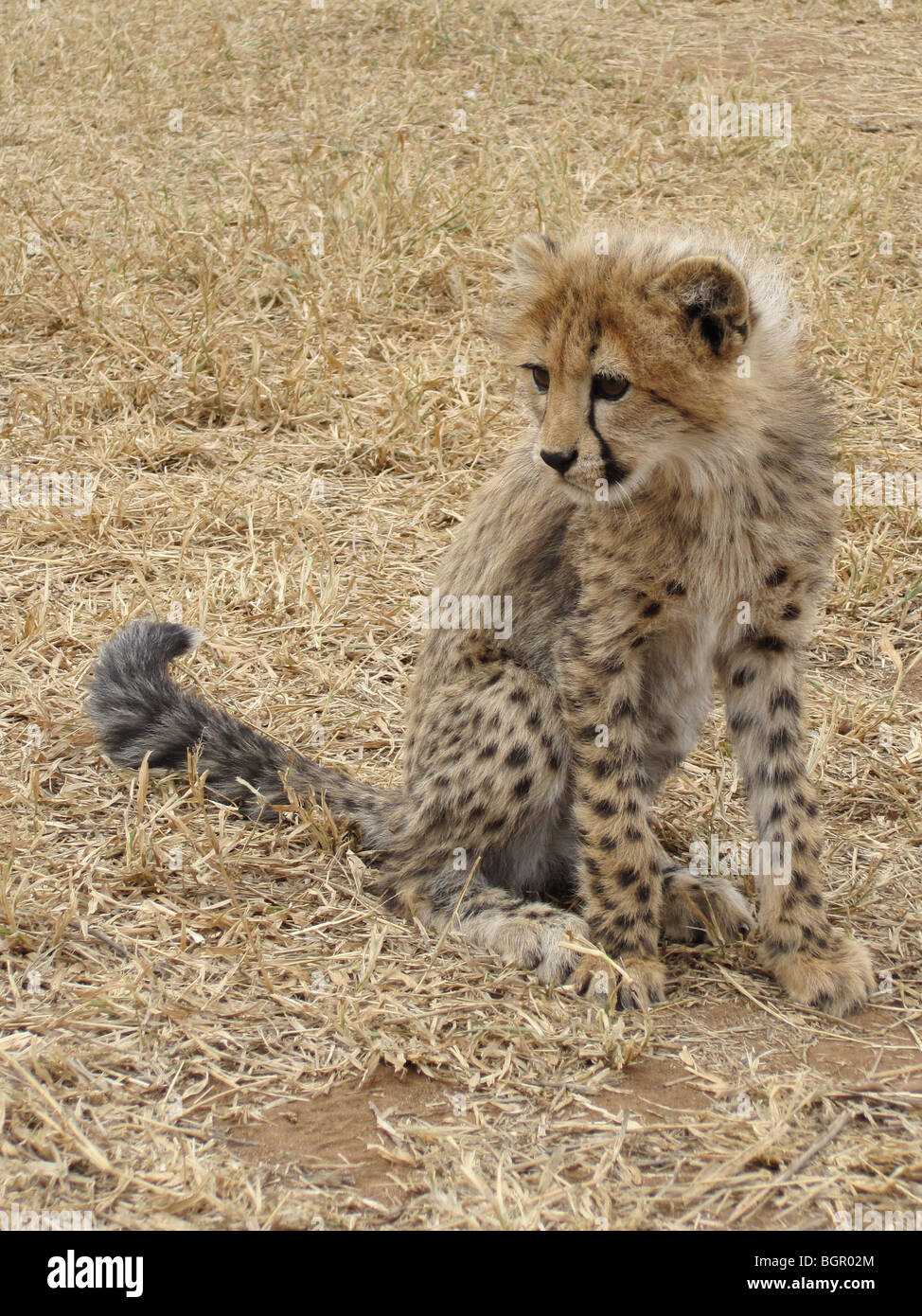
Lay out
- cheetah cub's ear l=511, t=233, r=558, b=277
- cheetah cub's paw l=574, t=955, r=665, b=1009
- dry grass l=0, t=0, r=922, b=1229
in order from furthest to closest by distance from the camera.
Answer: cheetah cub's ear l=511, t=233, r=558, b=277
cheetah cub's paw l=574, t=955, r=665, b=1009
dry grass l=0, t=0, r=922, b=1229

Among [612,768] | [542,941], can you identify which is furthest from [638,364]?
[542,941]

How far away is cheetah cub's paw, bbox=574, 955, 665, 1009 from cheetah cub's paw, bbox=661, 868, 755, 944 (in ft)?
0.92

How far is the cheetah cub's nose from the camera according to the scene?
299cm

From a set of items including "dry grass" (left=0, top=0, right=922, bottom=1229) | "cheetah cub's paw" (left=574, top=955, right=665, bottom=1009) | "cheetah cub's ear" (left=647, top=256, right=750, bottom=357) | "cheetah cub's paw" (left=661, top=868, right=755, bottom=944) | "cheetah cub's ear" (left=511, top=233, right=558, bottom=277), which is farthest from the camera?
"cheetah cub's paw" (left=661, top=868, right=755, bottom=944)

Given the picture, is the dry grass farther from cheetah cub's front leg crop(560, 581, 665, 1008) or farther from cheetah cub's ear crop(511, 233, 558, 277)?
cheetah cub's ear crop(511, 233, 558, 277)

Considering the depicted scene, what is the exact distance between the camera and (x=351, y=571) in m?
4.89

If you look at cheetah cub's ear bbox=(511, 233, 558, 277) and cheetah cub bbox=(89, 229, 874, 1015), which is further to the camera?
cheetah cub's ear bbox=(511, 233, 558, 277)

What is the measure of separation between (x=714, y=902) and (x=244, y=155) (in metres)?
5.92

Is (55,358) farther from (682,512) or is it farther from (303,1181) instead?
(303,1181)

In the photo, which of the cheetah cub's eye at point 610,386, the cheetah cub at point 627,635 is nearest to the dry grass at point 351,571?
the cheetah cub at point 627,635

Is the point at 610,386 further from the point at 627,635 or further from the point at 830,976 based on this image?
the point at 830,976

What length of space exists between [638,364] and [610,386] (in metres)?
0.07

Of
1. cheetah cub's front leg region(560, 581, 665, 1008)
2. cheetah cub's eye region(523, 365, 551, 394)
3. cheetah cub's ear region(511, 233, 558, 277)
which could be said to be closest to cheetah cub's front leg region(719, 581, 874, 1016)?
cheetah cub's front leg region(560, 581, 665, 1008)

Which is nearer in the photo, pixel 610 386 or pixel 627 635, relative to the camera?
pixel 610 386
